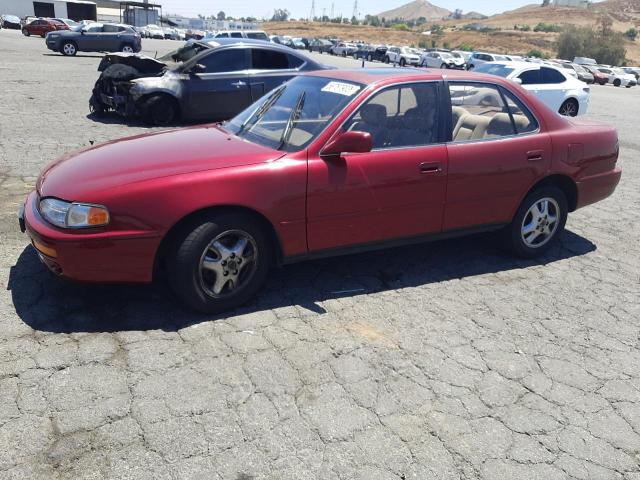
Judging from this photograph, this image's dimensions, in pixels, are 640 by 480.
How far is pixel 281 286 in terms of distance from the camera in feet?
13.6

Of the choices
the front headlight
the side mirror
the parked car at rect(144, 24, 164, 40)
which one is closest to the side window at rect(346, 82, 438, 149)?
the side mirror

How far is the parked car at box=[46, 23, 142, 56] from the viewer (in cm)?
2598

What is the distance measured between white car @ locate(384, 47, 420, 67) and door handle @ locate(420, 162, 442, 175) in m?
38.7

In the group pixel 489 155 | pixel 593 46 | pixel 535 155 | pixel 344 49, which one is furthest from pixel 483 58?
pixel 593 46

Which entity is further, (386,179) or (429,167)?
(429,167)

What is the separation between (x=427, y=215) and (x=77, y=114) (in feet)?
29.0

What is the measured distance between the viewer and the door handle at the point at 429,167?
13.3ft

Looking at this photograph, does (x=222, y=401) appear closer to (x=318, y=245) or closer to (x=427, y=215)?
(x=318, y=245)

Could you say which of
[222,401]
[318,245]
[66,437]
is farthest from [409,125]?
[66,437]

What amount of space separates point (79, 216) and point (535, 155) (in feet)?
11.8

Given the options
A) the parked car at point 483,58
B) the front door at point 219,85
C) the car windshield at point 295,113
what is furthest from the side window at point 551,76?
the parked car at point 483,58

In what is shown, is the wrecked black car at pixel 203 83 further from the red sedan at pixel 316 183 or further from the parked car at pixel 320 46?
the parked car at pixel 320 46

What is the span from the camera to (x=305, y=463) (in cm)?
248

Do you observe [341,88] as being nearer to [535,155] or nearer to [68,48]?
[535,155]
